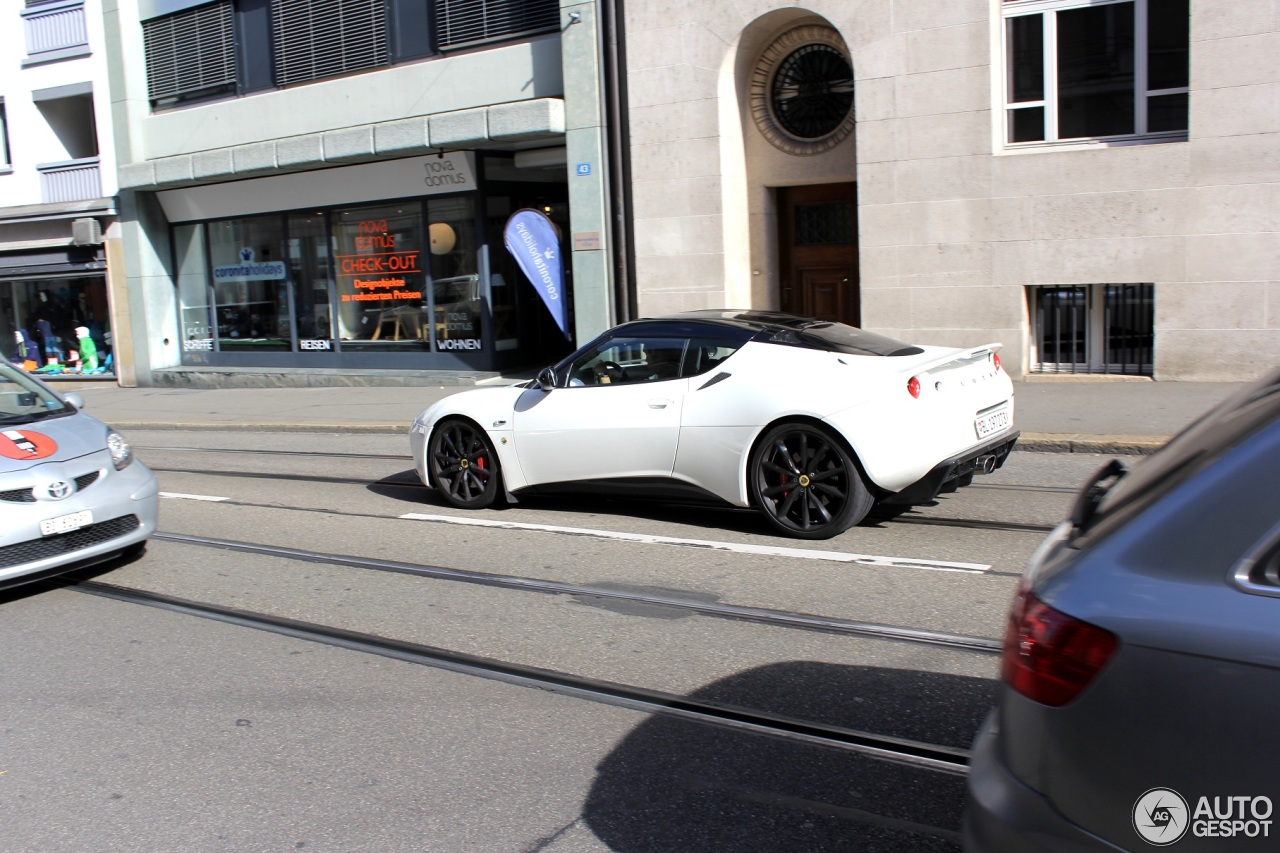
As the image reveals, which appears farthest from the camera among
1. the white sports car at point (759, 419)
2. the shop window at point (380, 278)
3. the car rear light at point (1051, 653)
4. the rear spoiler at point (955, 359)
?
the shop window at point (380, 278)

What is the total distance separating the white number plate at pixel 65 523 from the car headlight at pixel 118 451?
1.67 ft

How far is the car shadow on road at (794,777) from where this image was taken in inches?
143

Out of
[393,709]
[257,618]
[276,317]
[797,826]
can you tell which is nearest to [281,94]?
[276,317]

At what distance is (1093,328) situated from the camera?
14.3 m

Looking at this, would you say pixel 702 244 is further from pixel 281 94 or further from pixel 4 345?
pixel 4 345

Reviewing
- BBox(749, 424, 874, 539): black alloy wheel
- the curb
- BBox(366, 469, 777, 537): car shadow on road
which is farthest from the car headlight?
the curb

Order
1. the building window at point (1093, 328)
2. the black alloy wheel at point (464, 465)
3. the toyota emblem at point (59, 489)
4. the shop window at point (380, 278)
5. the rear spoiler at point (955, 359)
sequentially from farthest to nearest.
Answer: the shop window at point (380, 278), the building window at point (1093, 328), the black alloy wheel at point (464, 465), the rear spoiler at point (955, 359), the toyota emblem at point (59, 489)

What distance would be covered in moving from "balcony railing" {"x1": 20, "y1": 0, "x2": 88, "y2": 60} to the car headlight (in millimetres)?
19359

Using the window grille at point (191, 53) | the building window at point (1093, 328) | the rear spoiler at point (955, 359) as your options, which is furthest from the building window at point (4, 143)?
the rear spoiler at point (955, 359)

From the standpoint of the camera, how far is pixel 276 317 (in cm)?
2208

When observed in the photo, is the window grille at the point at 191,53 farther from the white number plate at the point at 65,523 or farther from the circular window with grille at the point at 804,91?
the white number plate at the point at 65,523

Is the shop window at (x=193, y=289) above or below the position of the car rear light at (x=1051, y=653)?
above

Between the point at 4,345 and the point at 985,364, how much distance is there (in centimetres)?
2637

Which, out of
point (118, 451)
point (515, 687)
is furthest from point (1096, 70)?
point (515, 687)
